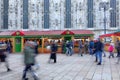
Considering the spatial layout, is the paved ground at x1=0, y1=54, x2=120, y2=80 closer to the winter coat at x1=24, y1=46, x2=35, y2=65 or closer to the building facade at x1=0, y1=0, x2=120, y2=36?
the winter coat at x1=24, y1=46, x2=35, y2=65

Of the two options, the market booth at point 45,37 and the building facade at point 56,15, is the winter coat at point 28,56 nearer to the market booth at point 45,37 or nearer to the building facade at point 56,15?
the market booth at point 45,37

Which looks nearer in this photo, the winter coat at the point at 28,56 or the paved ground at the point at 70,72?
the winter coat at the point at 28,56

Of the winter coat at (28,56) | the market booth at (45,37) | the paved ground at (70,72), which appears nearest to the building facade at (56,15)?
the market booth at (45,37)

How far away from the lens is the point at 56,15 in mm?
54938

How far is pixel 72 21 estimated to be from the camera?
54.7m

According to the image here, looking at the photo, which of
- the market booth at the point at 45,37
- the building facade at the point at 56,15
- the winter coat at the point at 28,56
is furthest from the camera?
the building facade at the point at 56,15

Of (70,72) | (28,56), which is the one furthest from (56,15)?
(28,56)

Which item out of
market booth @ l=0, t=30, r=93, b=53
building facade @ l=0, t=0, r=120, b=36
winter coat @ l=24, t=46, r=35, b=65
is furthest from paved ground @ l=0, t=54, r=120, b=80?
building facade @ l=0, t=0, r=120, b=36

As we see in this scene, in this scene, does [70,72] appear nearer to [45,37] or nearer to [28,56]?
[28,56]

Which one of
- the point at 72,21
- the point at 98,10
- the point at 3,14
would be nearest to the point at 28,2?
the point at 3,14

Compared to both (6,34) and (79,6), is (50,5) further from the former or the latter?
(6,34)

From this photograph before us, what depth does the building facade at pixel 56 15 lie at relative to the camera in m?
54.1

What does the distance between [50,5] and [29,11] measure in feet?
12.7

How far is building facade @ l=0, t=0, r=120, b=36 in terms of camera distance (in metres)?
54.1
